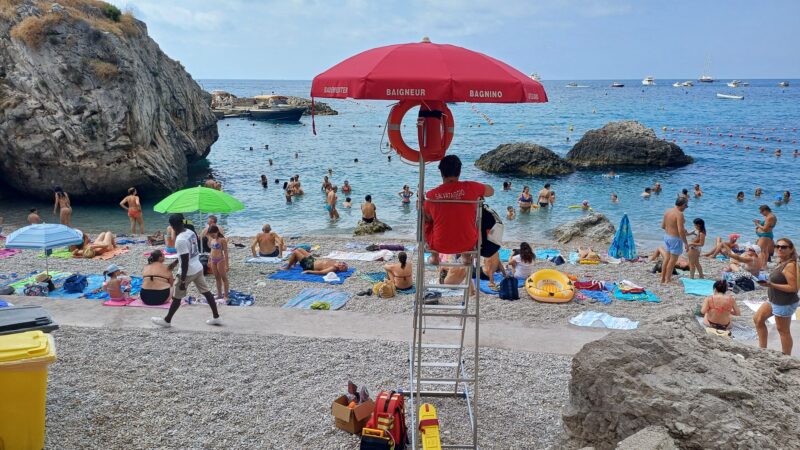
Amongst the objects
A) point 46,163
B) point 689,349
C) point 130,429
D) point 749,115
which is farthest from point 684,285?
point 749,115

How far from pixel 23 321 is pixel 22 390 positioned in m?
0.88

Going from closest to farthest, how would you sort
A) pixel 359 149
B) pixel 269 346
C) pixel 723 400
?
pixel 723 400 → pixel 269 346 → pixel 359 149

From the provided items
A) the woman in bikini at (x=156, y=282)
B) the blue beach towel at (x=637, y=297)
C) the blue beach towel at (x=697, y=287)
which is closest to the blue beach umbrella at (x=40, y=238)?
the woman in bikini at (x=156, y=282)

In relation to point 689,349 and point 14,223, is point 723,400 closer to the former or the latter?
point 689,349

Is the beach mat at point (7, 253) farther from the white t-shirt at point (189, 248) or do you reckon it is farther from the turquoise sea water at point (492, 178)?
the white t-shirt at point (189, 248)

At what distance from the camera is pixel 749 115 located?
83938 millimetres

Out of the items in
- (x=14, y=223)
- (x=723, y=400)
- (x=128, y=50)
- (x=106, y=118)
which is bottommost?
(x=14, y=223)

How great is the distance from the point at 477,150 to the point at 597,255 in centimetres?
3758

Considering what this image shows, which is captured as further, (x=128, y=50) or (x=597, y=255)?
(x=128, y=50)

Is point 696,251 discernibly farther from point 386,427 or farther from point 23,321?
point 23,321

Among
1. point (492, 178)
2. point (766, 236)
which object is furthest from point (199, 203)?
point (492, 178)

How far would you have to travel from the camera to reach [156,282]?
9.45 meters

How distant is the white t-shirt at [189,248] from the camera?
7.96 meters

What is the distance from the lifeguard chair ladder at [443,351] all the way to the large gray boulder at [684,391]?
3.36 ft
